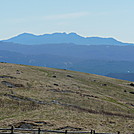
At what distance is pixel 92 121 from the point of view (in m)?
45.2

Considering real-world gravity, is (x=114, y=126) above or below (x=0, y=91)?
below

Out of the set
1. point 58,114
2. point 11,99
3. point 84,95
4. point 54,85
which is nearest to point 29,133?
point 58,114

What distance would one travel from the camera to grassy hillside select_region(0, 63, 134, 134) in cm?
4105

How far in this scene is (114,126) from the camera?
144 ft

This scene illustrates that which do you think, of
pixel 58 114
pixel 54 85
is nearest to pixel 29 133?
pixel 58 114

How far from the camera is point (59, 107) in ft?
178

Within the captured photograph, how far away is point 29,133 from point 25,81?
42.9 meters

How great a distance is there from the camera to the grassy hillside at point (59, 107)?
41.0m

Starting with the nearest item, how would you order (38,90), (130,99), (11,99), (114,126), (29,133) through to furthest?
(29,133) < (114,126) < (11,99) < (38,90) < (130,99)

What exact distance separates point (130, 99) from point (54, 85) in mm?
23507

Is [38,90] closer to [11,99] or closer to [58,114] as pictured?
[11,99]

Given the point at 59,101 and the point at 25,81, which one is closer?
the point at 59,101

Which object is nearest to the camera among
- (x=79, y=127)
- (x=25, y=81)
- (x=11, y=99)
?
(x=79, y=127)

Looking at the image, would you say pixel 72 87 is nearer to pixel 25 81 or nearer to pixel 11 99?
pixel 25 81
